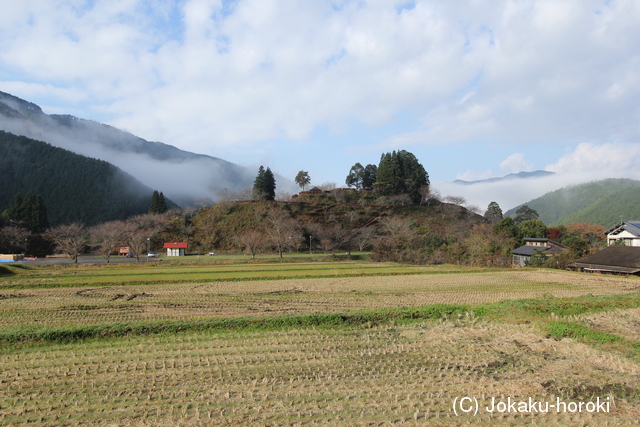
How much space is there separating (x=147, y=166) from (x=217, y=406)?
678ft

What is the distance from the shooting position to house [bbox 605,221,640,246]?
135 ft

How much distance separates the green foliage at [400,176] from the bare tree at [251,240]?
1117 inches

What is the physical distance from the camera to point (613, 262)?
30250 millimetres

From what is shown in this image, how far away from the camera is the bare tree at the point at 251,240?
176 ft

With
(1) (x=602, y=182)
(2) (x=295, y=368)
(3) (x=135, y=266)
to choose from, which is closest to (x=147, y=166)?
(3) (x=135, y=266)

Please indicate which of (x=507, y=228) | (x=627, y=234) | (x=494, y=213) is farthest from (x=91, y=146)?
(x=627, y=234)

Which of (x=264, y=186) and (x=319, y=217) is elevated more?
(x=264, y=186)

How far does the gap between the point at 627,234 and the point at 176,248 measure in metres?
60.6

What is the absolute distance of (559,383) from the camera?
757 centimetres

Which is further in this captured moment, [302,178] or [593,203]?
[593,203]

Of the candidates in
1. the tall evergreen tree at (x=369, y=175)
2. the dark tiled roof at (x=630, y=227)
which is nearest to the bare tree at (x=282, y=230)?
the tall evergreen tree at (x=369, y=175)

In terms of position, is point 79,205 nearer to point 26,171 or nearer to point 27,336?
point 26,171

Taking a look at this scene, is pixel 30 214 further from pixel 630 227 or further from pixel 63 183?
pixel 630 227

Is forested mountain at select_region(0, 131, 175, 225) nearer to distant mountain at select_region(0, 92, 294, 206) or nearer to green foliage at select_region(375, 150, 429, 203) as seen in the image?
distant mountain at select_region(0, 92, 294, 206)
